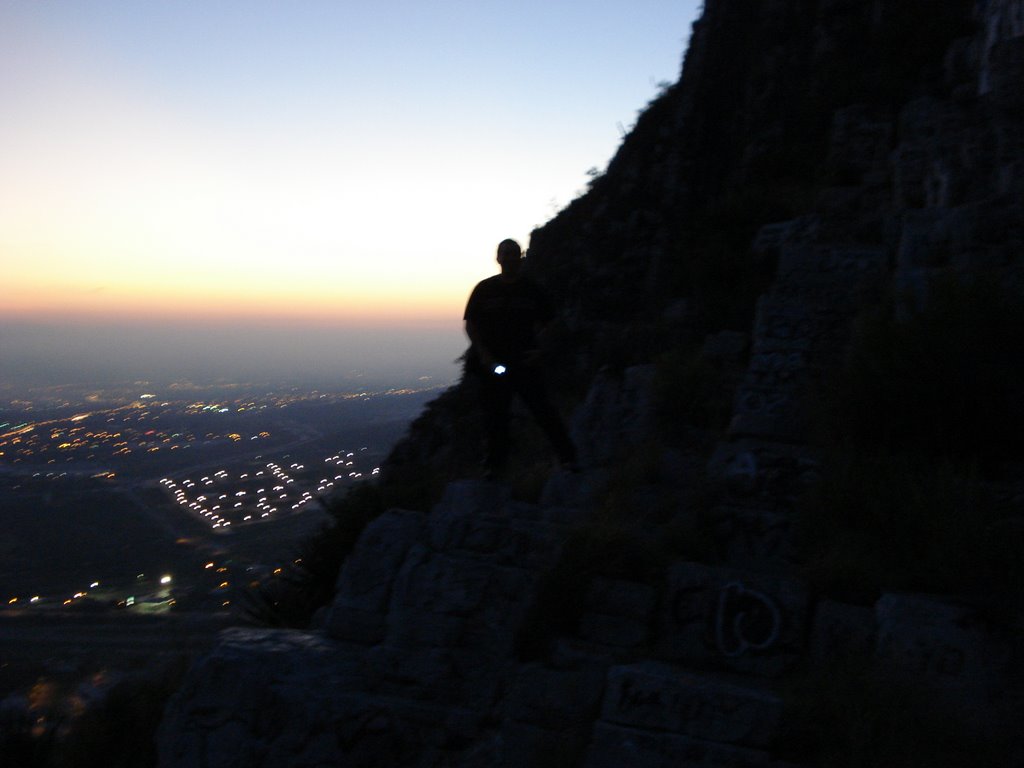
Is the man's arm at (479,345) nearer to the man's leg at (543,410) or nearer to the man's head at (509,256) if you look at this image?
the man's leg at (543,410)

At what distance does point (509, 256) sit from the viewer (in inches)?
221

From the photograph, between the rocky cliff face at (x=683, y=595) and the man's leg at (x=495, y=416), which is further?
the man's leg at (x=495, y=416)

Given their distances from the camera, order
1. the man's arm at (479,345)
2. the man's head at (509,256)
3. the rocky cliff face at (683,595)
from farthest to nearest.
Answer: the man's arm at (479,345), the man's head at (509,256), the rocky cliff face at (683,595)

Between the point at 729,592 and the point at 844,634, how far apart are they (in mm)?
569

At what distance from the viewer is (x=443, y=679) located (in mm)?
4160

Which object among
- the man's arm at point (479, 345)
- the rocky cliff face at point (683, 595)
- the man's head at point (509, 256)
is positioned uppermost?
the man's head at point (509, 256)

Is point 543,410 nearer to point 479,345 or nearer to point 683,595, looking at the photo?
point 479,345

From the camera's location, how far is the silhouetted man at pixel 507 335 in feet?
18.6

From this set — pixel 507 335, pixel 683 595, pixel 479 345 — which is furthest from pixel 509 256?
Result: pixel 683 595

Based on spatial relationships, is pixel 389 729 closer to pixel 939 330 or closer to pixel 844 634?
pixel 844 634

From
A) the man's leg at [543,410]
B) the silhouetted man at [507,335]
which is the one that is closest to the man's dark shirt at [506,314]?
the silhouetted man at [507,335]

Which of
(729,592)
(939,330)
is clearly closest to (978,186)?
(939,330)

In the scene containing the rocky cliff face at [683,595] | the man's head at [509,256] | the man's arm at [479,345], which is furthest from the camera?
the man's arm at [479,345]

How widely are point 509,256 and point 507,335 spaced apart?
549mm
